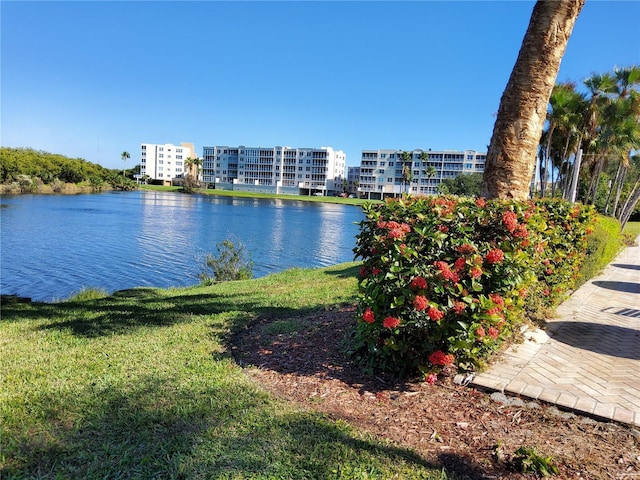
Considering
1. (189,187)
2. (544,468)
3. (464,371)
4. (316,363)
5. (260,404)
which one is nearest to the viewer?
(544,468)

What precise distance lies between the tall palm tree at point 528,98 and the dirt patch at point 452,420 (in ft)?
10.1

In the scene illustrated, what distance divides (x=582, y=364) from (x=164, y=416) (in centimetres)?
420

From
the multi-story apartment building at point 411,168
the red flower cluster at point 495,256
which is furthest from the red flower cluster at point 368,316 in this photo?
the multi-story apartment building at point 411,168

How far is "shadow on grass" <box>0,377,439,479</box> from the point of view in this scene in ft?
8.47

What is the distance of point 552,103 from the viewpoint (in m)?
23.4

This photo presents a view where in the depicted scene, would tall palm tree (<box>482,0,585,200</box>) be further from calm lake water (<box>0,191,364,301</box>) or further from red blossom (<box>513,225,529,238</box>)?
calm lake water (<box>0,191,364,301</box>)

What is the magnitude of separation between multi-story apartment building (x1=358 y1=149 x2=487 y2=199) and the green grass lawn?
112 meters

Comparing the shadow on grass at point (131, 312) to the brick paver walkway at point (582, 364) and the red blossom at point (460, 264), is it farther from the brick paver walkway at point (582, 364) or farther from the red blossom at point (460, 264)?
the red blossom at point (460, 264)

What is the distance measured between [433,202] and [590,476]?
2.54 metres

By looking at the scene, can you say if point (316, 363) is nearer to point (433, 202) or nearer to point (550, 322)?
point (433, 202)

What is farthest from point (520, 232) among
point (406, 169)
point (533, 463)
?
point (406, 169)

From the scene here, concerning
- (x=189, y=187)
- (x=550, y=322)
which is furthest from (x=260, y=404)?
(x=189, y=187)

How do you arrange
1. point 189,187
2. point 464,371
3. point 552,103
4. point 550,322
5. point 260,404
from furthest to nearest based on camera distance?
point 189,187 < point 552,103 < point 550,322 < point 464,371 < point 260,404

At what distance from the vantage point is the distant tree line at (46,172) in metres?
70.7
